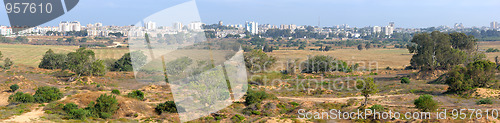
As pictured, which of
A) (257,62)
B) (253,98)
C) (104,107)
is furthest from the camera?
(257,62)

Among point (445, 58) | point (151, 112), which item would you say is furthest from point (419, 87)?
point (151, 112)

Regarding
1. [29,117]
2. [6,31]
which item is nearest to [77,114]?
[29,117]

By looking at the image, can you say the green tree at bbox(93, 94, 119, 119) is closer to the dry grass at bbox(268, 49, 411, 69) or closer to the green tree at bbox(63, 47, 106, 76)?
the green tree at bbox(63, 47, 106, 76)

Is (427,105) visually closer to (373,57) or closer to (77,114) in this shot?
(77,114)

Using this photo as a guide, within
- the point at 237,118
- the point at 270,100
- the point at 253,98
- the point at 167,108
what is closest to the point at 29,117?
the point at 167,108

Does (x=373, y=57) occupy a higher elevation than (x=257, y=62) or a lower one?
lower

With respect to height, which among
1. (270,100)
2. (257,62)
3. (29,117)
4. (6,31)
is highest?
(6,31)

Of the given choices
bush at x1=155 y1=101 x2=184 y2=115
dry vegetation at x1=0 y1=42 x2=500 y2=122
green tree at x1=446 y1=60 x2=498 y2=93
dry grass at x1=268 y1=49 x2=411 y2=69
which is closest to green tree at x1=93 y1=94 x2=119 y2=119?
dry vegetation at x1=0 y1=42 x2=500 y2=122

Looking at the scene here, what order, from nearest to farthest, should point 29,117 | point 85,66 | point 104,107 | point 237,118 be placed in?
1. point 29,117
2. point 104,107
3. point 237,118
4. point 85,66

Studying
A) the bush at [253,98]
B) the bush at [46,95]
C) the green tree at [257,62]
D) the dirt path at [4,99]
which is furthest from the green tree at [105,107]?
the green tree at [257,62]

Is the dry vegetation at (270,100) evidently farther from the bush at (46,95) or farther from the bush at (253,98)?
the bush at (46,95)

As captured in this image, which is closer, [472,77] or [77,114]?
[77,114]

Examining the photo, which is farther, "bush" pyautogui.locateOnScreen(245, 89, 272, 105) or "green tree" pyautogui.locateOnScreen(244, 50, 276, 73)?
"green tree" pyautogui.locateOnScreen(244, 50, 276, 73)

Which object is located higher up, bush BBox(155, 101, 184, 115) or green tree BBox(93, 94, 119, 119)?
green tree BBox(93, 94, 119, 119)
